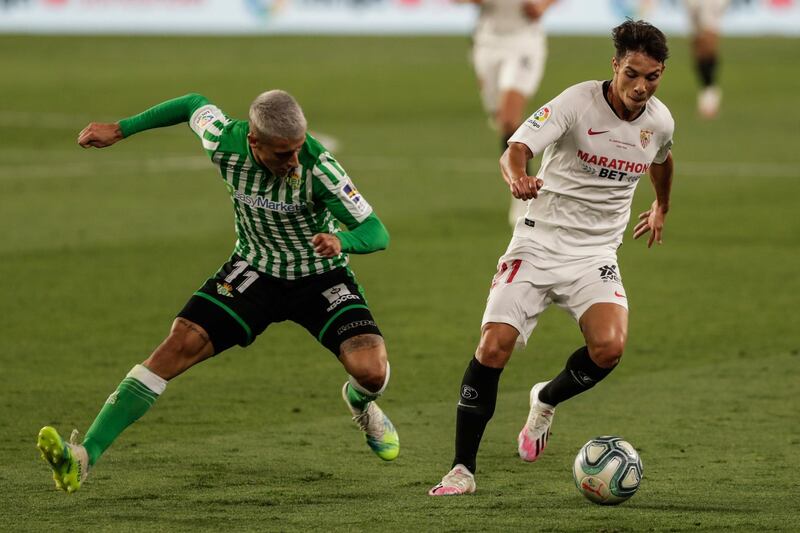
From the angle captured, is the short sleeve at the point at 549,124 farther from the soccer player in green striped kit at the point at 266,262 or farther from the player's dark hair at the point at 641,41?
the soccer player in green striped kit at the point at 266,262

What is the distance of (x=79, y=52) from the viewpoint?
35031 millimetres

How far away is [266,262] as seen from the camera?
7207 mm

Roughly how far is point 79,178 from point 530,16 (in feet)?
19.5

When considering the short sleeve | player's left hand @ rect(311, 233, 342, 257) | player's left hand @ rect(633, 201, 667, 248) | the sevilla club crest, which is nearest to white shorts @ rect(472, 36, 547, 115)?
player's left hand @ rect(633, 201, 667, 248)

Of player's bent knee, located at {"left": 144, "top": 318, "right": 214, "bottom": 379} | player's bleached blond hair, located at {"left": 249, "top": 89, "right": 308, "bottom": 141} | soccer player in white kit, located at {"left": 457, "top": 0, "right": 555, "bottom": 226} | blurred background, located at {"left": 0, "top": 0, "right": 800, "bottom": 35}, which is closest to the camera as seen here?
player's bleached blond hair, located at {"left": 249, "top": 89, "right": 308, "bottom": 141}

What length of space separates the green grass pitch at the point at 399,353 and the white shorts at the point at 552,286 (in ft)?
2.64

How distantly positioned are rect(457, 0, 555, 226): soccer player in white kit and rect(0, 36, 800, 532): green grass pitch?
1168mm

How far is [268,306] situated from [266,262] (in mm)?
203

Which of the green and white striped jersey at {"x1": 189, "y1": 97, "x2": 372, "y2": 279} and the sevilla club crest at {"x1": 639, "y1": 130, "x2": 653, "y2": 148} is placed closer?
the green and white striped jersey at {"x1": 189, "y1": 97, "x2": 372, "y2": 279}

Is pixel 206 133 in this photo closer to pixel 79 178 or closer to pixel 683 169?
pixel 79 178

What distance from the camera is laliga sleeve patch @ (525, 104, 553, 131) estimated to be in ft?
23.7

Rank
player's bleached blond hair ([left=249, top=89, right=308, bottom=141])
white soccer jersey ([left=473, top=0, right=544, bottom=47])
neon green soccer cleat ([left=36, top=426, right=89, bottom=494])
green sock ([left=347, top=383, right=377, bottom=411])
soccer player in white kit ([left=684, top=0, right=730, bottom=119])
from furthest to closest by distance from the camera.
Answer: soccer player in white kit ([left=684, top=0, right=730, bottom=119])
white soccer jersey ([left=473, top=0, right=544, bottom=47])
green sock ([left=347, top=383, right=377, bottom=411])
player's bleached blond hair ([left=249, top=89, right=308, bottom=141])
neon green soccer cleat ([left=36, top=426, right=89, bottom=494])

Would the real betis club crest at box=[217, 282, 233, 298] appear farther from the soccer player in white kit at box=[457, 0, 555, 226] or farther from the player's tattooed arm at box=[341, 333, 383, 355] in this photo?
the soccer player in white kit at box=[457, 0, 555, 226]

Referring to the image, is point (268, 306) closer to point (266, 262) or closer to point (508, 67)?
point (266, 262)
